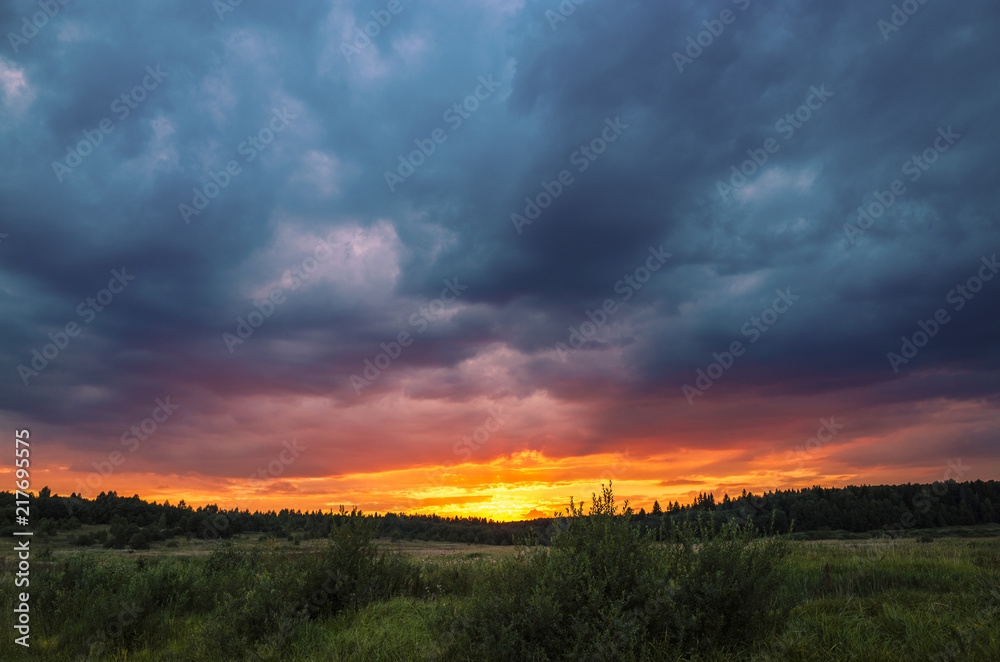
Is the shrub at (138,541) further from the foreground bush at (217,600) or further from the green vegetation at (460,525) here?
the foreground bush at (217,600)

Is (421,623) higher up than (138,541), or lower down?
higher up

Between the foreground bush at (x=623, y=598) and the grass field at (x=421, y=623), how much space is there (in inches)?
11.3

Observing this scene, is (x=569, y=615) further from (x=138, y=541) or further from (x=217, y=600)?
(x=138, y=541)

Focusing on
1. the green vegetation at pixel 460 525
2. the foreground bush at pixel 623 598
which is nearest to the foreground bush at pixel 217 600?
the foreground bush at pixel 623 598

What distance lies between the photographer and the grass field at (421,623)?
7306 mm

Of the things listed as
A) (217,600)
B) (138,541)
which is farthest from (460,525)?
(217,600)

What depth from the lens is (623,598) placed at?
765 centimetres

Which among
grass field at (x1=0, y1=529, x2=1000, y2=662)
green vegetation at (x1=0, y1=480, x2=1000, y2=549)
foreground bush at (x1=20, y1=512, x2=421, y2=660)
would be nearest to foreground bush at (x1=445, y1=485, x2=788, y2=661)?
grass field at (x1=0, y1=529, x2=1000, y2=662)

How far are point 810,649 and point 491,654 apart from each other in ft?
14.3

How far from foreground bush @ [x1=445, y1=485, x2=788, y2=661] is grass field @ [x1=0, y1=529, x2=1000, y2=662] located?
288 millimetres

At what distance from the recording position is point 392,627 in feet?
33.8

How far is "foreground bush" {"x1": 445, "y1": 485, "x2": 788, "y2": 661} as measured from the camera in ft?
23.9

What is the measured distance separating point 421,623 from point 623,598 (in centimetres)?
473

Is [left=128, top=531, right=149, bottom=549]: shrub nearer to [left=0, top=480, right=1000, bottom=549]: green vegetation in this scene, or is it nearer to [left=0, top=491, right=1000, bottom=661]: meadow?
[left=0, top=480, right=1000, bottom=549]: green vegetation
